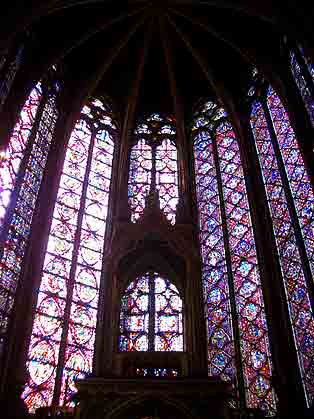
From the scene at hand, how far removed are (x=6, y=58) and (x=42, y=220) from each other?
3.27 meters

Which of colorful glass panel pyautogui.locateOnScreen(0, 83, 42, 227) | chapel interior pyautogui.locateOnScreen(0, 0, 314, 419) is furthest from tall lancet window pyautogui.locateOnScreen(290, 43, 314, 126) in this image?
colorful glass panel pyautogui.locateOnScreen(0, 83, 42, 227)

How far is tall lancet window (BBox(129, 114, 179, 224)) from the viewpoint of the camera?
13.8 metres

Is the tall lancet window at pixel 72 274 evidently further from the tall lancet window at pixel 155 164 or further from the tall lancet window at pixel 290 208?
the tall lancet window at pixel 290 208

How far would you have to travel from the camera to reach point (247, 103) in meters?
14.7

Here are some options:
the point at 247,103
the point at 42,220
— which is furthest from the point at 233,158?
the point at 42,220

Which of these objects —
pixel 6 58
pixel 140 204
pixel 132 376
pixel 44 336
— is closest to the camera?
pixel 132 376

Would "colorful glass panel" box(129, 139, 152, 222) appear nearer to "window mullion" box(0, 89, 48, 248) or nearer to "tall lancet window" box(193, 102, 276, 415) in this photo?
"tall lancet window" box(193, 102, 276, 415)

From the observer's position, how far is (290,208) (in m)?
11.5

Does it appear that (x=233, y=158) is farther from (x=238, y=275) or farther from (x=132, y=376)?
(x=132, y=376)

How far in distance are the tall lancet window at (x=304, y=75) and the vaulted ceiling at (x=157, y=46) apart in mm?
745

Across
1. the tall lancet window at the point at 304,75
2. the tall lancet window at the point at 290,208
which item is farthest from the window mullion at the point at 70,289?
the tall lancet window at the point at 304,75

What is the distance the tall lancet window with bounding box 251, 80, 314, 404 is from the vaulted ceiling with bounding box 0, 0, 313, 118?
1.35 metres

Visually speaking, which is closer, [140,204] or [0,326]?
[0,326]

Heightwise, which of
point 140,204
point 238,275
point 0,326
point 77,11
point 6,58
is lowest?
point 0,326
